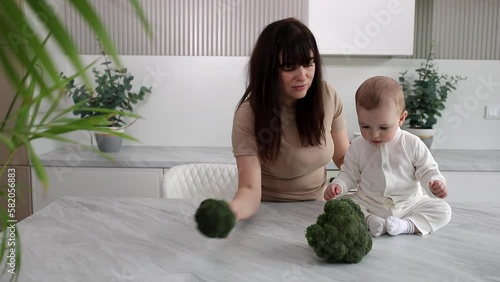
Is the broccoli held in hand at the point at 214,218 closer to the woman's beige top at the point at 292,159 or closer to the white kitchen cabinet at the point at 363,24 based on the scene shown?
the woman's beige top at the point at 292,159

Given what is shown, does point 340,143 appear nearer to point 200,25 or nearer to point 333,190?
point 333,190

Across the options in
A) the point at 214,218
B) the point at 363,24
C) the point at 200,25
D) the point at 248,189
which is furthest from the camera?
the point at 200,25

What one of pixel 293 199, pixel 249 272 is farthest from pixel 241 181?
pixel 249 272

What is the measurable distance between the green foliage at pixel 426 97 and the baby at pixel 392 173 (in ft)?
5.61

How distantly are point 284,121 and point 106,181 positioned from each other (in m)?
1.38

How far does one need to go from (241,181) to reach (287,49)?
40 cm

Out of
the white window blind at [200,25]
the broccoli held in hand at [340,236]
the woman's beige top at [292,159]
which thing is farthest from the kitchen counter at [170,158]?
the broccoli held in hand at [340,236]

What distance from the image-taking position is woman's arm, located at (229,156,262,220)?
1311 millimetres

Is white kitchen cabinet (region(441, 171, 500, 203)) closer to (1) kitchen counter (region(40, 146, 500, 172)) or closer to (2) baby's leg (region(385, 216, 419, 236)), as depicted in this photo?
(1) kitchen counter (region(40, 146, 500, 172))

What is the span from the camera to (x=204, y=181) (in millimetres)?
2072

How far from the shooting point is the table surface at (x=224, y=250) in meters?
0.95

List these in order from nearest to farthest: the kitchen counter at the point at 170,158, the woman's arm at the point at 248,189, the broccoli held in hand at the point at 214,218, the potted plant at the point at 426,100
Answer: the broccoli held in hand at the point at 214,218 → the woman's arm at the point at 248,189 → the kitchen counter at the point at 170,158 → the potted plant at the point at 426,100

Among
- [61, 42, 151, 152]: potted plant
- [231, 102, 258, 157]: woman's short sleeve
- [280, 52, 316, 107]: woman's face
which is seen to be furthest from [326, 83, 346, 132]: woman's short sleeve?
[61, 42, 151, 152]: potted plant

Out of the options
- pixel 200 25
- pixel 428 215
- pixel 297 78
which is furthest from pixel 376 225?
pixel 200 25
